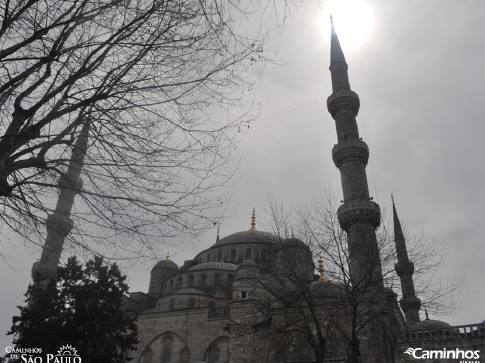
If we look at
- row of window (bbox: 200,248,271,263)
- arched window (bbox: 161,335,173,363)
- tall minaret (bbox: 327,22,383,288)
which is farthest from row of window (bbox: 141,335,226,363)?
tall minaret (bbox: 327,22,383,288)

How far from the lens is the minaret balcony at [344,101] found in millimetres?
24812

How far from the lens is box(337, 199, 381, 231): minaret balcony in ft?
67.3

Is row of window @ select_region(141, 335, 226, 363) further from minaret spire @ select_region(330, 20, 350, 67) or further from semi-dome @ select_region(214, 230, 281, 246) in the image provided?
minaret spire @ select_region(330, 20, 350, 67)

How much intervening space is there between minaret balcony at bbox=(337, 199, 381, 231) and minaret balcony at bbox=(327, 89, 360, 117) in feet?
22.6

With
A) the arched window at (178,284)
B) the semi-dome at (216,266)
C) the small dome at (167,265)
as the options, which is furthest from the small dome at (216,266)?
the small dome at (167,265)

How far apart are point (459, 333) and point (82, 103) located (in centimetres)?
1729

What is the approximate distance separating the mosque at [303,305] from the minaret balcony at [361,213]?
0.05m

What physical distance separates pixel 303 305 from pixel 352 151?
11430mm

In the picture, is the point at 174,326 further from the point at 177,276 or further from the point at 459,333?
the point at 459,333

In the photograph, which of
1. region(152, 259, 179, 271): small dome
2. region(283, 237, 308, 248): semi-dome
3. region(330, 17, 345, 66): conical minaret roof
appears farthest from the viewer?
region(152, 259, 179, 271): small dome

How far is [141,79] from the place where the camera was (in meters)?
5.46

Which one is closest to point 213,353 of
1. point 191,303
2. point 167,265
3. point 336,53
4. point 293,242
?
point 191,303

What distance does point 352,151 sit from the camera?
2248cm

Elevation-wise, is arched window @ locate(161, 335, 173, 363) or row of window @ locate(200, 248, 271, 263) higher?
row of window @ locate(200, 248, 271, 263)
